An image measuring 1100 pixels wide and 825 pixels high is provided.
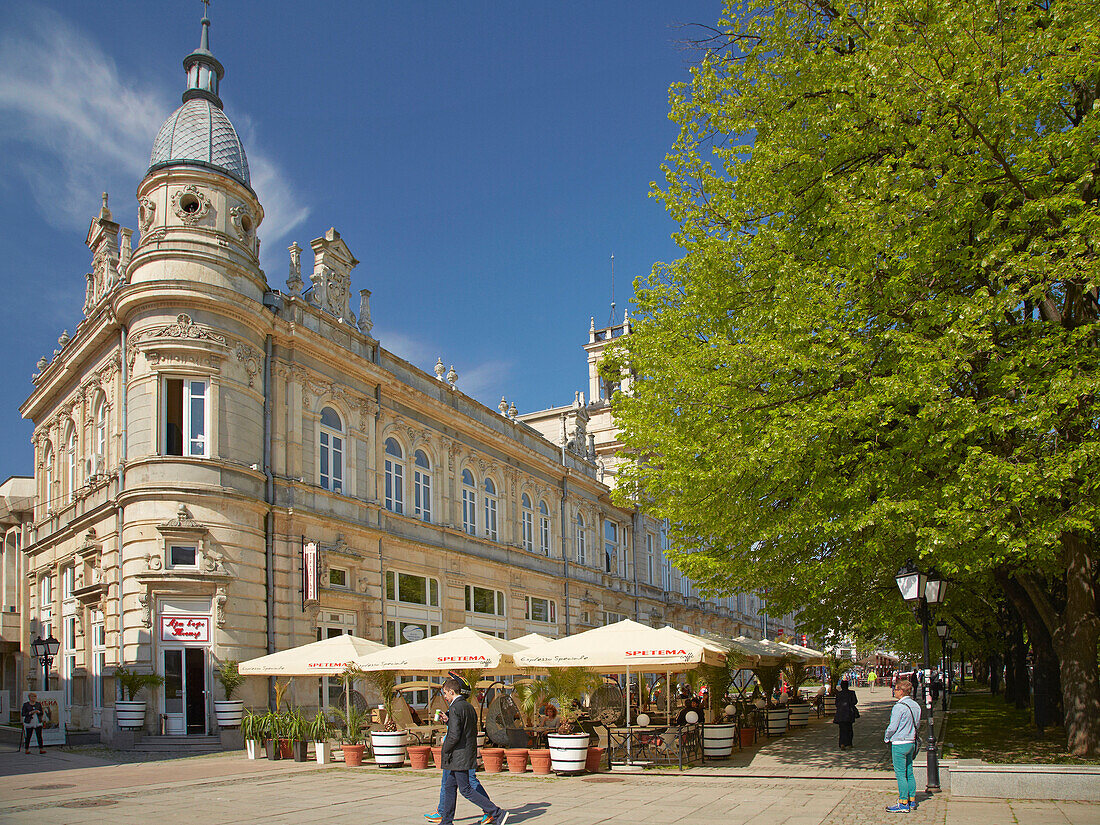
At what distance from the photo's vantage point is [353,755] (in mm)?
19188

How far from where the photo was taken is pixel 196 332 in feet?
79.8

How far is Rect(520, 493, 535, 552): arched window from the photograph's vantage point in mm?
40719

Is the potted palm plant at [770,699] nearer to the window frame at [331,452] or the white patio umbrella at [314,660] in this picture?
the white patio umbrella at [314,660]

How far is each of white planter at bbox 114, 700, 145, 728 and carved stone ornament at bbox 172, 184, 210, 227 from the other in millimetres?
12634

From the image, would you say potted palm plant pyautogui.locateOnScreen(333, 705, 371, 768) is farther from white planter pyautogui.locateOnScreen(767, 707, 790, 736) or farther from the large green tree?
white planter pyautogui.locateOnScreen(767, 707, 790, 736)

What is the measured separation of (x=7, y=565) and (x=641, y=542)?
106 ft

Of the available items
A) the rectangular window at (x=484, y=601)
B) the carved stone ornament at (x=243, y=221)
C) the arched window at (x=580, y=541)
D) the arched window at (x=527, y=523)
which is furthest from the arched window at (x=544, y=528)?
the carved stone ornament at (x=243, y=221)

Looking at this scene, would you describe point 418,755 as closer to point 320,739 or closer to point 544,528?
point 320,739

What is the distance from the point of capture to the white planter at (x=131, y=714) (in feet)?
72.6

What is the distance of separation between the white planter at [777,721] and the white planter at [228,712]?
13.7 meters

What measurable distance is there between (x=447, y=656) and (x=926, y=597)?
9391 mm

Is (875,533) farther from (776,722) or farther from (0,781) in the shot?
(0,781)

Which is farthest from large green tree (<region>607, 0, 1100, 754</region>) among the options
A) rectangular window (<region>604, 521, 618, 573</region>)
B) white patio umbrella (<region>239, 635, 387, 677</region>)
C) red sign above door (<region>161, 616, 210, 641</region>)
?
rectangular window (<region>604, 521, 618, 573</region>)

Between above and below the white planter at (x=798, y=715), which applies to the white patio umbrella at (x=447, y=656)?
above
